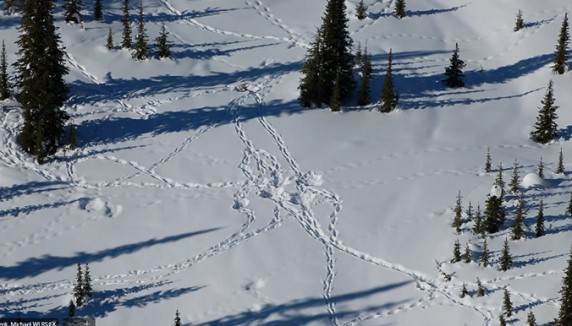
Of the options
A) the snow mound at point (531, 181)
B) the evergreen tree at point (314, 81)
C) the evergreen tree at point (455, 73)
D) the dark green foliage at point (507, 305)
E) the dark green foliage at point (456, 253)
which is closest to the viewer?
the dark green foliage at point (507, 305)

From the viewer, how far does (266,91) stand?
132ft

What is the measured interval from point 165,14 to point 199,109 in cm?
994

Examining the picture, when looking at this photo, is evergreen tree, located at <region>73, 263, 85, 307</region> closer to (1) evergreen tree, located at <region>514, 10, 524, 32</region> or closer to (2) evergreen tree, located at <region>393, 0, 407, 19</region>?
(2) evergreen tree, located at <region>393, 0, 407, 19</region>

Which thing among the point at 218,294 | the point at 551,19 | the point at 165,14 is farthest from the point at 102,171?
the point at 551,19

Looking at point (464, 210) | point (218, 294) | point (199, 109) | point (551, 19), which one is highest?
point (551, 19)

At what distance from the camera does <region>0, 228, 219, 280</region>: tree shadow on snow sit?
28.5 meters

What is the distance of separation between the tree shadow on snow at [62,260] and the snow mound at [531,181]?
12.1 meters

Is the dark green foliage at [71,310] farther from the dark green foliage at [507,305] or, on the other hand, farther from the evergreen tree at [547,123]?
the evergreen tree at [547,123]

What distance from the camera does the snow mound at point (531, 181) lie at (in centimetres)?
3319

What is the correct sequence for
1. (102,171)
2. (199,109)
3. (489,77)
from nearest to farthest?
(102,171), (199,109), (489,77)

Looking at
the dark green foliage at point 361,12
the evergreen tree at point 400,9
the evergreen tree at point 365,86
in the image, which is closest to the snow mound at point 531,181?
the evergreen tree at point 365,86

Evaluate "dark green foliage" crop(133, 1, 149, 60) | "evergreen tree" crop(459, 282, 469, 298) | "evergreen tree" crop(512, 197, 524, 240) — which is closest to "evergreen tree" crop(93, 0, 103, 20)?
"dark green foliage" crop(133, 1, 149, 60)

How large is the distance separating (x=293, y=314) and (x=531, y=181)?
36.5 feet

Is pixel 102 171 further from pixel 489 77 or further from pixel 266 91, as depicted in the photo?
pixel 489 77
